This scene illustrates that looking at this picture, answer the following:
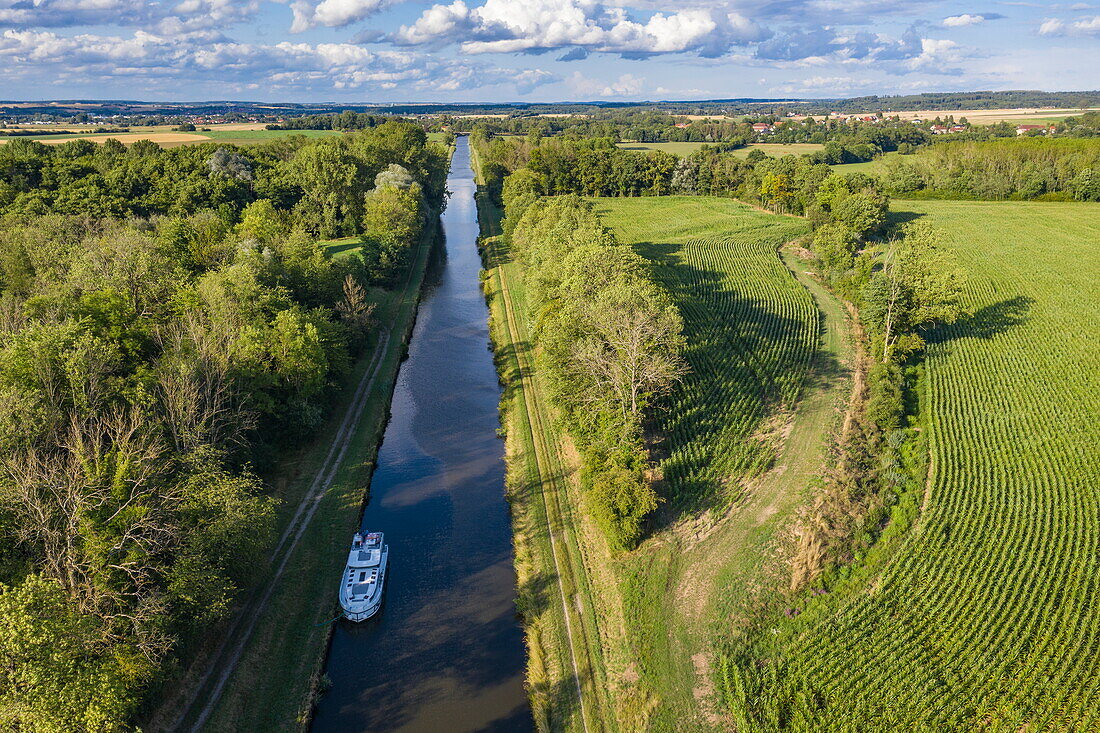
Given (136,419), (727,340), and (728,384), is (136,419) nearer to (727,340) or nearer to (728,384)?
(728,384)

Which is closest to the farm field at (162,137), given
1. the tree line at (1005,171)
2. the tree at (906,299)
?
the tree at (906,299)

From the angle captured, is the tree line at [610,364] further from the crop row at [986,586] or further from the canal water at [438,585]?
the crop row at [986,586]

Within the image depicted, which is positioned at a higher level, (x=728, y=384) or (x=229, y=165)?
(x=229, y=165)

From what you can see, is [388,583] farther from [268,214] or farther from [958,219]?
[958,219]

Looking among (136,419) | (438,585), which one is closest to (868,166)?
(438,585)

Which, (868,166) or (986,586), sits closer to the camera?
(986,586)

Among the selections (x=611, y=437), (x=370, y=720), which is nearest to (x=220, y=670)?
(x=370, y=720)

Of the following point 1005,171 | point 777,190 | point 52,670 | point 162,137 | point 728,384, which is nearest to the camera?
point 52,670

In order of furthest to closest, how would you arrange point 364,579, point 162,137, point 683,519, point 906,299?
point 162,137 → point 906,299 → point 683,519 → point 364,579
